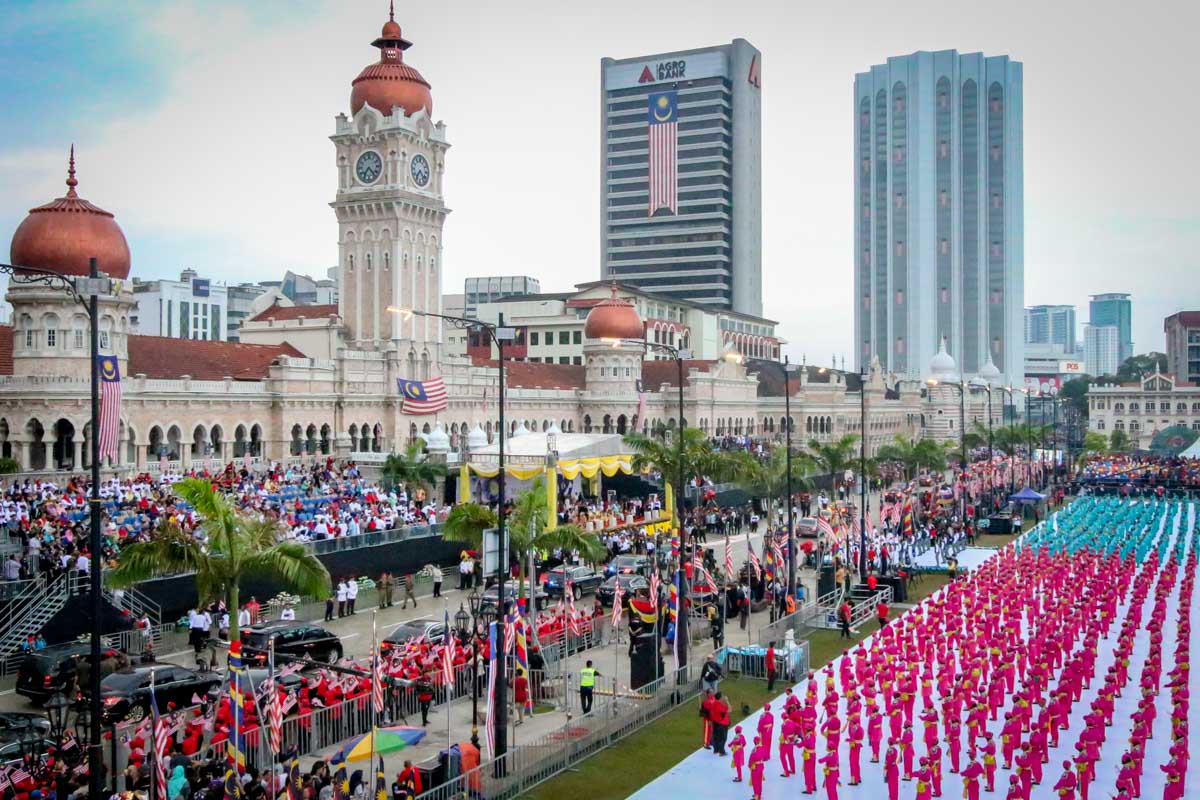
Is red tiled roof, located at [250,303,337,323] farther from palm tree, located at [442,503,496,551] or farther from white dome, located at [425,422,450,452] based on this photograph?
palm tree, located at [442,503,496,551]

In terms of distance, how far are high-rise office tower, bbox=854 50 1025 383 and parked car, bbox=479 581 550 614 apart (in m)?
153

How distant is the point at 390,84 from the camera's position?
211 ft

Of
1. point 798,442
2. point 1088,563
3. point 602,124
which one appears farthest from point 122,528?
point 602,124

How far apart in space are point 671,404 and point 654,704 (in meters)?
61.5

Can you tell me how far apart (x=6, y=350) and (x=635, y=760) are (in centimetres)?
3399

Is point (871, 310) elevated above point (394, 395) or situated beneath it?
elevated above

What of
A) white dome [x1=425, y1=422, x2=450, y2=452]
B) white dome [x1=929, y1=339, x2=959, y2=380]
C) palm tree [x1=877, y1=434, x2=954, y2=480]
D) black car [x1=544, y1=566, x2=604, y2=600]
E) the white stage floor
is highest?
white dome [x1=929, y1=339, x2=959, y2=380]

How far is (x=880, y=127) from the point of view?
183625 mm

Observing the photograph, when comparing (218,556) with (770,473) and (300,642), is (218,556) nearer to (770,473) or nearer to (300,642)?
(300,642)

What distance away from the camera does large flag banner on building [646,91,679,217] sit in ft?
507

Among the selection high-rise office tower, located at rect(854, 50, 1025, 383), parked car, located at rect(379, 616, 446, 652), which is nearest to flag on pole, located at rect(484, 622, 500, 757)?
parked car, located at rect(379, 616, 446, 652)

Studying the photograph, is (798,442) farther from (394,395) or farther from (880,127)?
(880,127)

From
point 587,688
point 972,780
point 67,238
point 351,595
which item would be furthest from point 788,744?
point 67,238

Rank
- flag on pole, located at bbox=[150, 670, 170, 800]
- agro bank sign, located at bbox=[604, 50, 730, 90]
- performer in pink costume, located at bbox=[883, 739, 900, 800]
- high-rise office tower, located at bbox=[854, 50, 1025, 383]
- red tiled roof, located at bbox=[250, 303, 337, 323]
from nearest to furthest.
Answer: flag on pole, located at bbox=[150, 670, 170, 800], performer in pink costume, located at bbox=[883, 739, 900, 800], red tiled roof, located at bbox=[250, 303, 337, 323], agro bank sign, located at bbox=[604, 50, 730, 90], high-rise office tower, located at bbox=[854, 50, 1025, 383]
